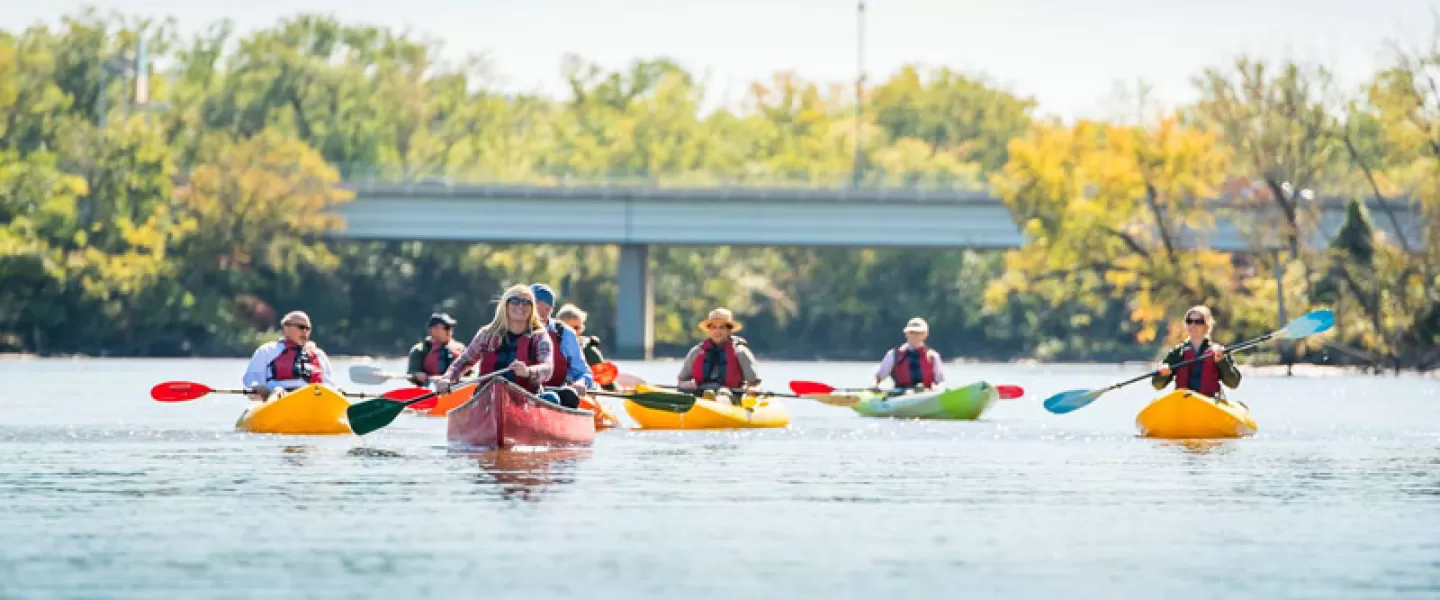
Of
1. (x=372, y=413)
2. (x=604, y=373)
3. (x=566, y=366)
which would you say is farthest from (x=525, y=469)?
(x=604, y=373)

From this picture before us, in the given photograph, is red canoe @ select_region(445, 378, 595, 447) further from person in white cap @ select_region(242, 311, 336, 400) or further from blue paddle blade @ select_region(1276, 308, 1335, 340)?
blue paddle blade @ select_region(1276, 308, 1335, 340)

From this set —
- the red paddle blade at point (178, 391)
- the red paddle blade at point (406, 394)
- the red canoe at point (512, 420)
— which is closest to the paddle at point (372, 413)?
the red canoe at point (512, 420)

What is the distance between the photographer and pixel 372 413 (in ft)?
79.1

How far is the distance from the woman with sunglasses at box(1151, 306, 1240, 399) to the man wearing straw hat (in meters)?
4.89

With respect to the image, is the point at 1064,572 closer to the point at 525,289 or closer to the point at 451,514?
the point at 451,514

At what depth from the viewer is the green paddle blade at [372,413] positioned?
24.0 m

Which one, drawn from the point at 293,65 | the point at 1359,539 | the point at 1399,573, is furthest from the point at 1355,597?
the point at 293,65

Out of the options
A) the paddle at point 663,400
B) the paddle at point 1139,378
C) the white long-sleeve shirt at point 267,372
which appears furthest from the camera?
the paddle at point 1139,378

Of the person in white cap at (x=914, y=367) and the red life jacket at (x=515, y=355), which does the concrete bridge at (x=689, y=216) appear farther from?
the red life jacket at (x=515, y=355)

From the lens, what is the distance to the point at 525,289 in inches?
855

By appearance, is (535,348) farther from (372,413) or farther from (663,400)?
(663,400)

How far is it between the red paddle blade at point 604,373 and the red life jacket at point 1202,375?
6.08m

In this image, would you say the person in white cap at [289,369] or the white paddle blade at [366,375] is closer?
the person in white cap at [289,369]

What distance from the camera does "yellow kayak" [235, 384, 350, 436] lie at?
26.6 metres
